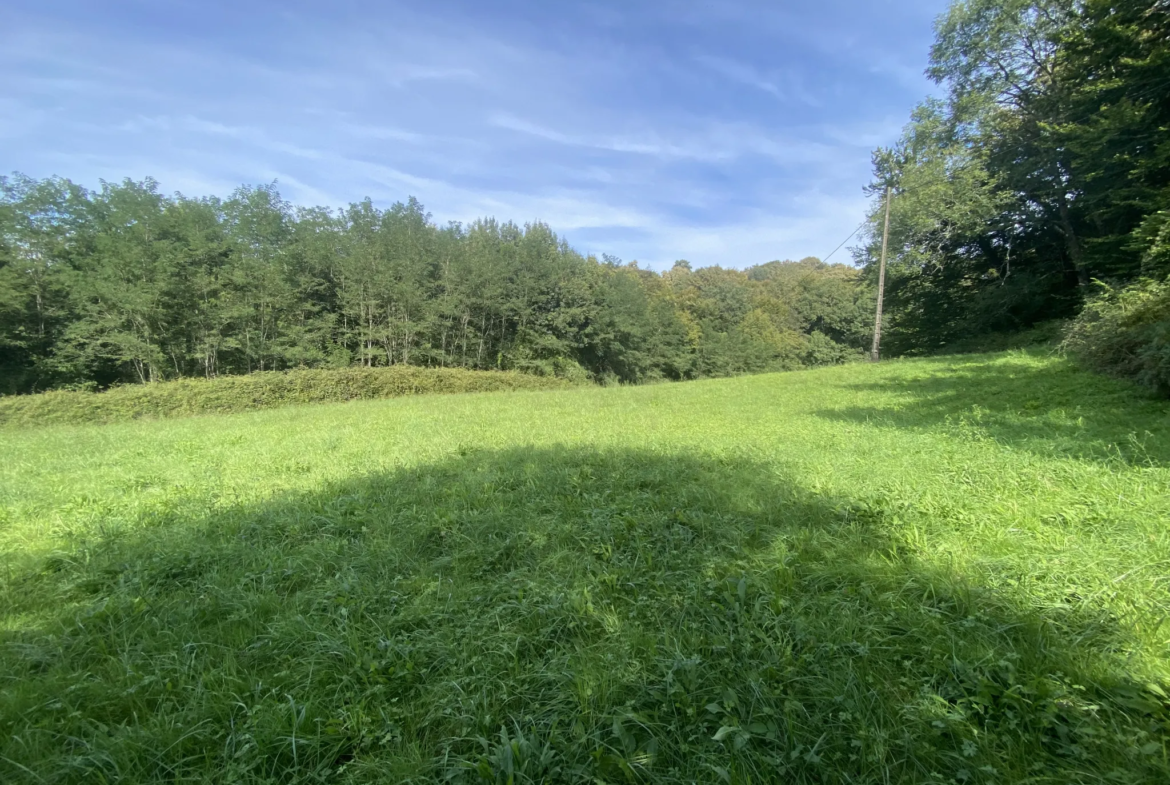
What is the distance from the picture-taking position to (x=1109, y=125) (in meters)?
12.6

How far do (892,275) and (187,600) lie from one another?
30.3 m

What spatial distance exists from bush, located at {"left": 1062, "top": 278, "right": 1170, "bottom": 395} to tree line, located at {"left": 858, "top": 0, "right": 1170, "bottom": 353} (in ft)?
12.3

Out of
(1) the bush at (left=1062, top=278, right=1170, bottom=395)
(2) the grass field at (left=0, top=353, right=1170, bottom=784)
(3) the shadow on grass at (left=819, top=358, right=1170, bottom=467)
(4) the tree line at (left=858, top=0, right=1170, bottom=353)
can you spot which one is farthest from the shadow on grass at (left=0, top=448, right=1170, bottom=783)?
(4) the tree line at (left=858, top=0, right=1170, bottom=353)

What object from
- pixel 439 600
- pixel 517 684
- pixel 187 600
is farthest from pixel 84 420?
pixel 517 684

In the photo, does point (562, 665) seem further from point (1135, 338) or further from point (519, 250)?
point (519, 250)

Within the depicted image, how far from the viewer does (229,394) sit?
16781 mm

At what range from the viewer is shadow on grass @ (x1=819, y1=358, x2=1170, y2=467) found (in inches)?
191

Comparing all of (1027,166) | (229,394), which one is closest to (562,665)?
(229,394)

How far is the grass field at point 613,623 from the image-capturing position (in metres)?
1.71

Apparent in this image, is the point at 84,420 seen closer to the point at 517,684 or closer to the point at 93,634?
the point at 93,634

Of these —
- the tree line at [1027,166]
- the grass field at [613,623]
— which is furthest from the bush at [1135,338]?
the tree line at [1027,166]

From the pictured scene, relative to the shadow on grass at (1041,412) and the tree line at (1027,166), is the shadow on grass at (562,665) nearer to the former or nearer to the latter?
the shadow on grass at (1041,412)

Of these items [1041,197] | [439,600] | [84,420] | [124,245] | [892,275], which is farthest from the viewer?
[892,275]

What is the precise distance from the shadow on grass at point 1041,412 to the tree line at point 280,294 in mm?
21725
